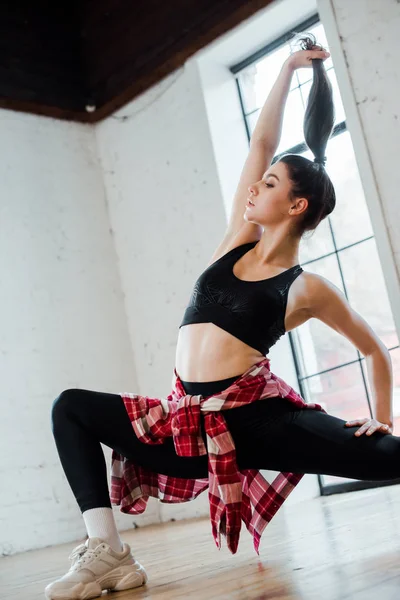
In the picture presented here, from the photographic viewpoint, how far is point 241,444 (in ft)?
A: 6.81

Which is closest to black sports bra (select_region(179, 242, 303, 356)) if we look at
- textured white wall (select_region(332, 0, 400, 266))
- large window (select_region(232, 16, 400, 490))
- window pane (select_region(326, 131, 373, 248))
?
textured white wall (select_region(332, 0, 400, 266))

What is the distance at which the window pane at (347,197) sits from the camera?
4.04 metres

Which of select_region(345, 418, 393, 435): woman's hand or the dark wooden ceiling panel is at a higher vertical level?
the dark wooden ceiling panel

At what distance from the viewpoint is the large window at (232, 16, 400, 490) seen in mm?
3980

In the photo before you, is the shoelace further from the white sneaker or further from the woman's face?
the woman's face

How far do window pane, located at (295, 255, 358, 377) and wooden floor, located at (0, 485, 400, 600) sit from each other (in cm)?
81

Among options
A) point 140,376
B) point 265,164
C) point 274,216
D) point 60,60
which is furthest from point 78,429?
point 60,60

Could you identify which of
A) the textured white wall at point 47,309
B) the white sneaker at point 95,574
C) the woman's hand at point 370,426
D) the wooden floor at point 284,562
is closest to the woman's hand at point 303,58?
the woman's hand at point 370,426

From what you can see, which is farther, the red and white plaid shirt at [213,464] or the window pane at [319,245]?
the window pane at [319,245]

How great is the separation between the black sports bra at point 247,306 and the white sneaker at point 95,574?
64 centimetres

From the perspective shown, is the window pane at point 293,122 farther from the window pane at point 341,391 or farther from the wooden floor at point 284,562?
the wooden floor at point 284,562

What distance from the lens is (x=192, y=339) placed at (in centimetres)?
219

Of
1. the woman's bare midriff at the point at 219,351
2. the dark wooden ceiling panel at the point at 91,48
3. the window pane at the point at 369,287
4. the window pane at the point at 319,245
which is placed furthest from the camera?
the dark wooden ceiling panel at the point at 91,48

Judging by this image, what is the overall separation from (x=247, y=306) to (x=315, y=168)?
0.48 metres
